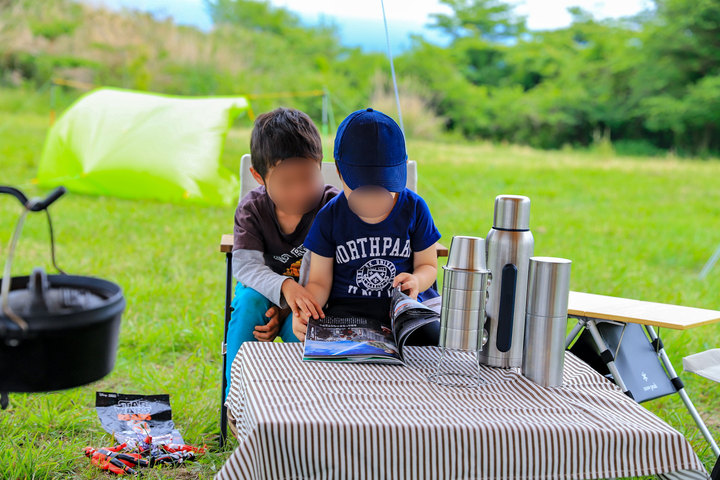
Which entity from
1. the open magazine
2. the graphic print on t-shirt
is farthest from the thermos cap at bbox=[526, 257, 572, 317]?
the graphic print on t-shirt

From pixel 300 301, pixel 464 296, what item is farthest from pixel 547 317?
pixel 300 301

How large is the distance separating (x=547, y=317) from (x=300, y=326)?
72cm

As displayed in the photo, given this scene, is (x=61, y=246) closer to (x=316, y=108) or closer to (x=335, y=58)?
(x=316, y=108)

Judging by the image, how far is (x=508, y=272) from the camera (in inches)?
59.9

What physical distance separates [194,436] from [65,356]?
1500 millimetres

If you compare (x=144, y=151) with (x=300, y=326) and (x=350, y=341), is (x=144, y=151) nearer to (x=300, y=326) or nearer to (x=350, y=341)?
(x=300, y=326)

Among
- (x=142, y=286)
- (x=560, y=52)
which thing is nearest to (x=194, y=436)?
(x=142, y=286)

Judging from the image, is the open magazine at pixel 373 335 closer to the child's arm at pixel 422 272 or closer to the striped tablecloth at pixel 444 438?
the child's arm at pixel 422 272

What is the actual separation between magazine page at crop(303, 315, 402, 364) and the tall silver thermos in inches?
9.8

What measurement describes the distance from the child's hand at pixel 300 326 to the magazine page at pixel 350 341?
0.06 metres

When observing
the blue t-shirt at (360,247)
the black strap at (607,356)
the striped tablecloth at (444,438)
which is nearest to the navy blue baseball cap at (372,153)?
the blue t-shirt at (360,247)

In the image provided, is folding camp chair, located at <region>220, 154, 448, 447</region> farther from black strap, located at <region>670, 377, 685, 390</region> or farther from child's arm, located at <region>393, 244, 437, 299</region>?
black strap, located at <region>670, 377, 685, 390</region>

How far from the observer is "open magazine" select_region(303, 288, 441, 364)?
5.28 ft

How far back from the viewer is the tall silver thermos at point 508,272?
1527mm
